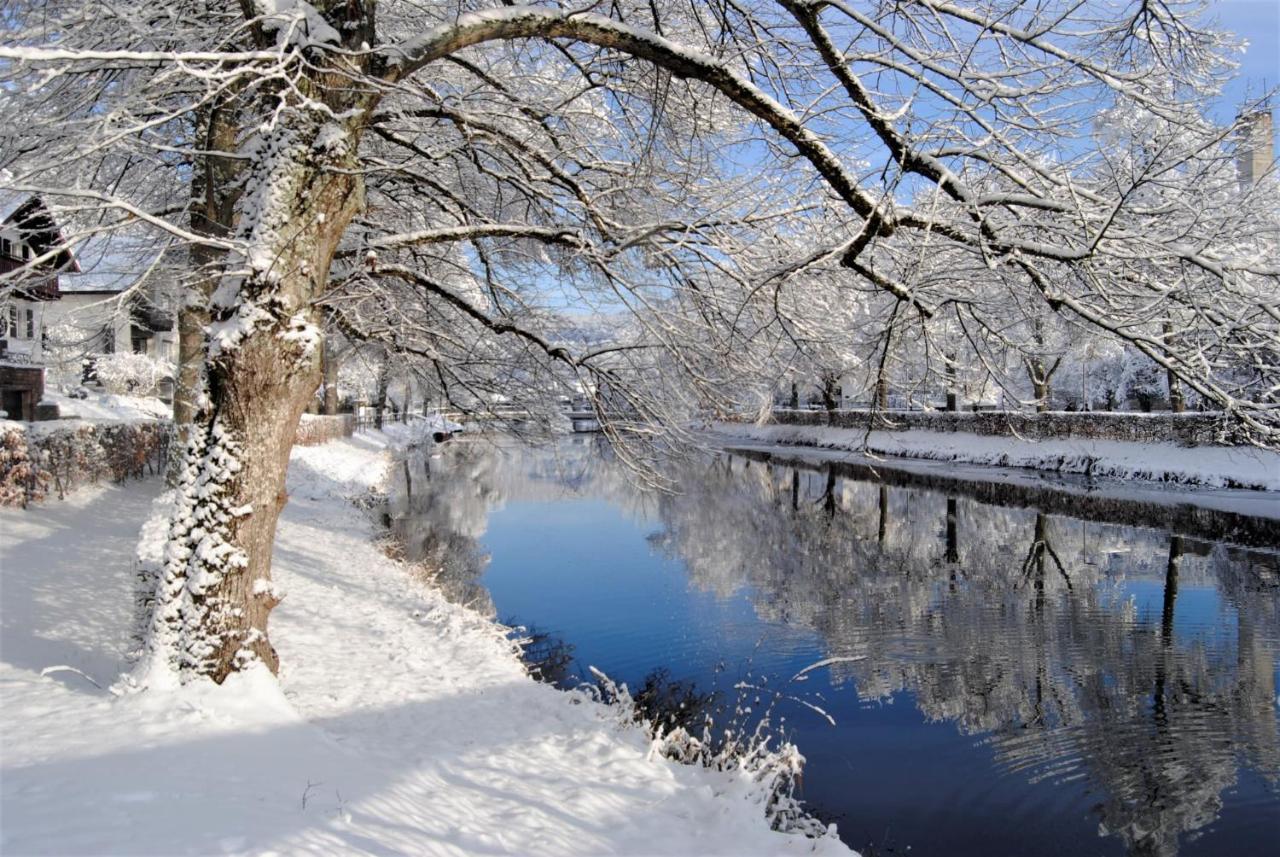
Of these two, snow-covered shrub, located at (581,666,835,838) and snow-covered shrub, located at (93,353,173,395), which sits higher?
snow-covered shrub, located at (93,353,173,395)

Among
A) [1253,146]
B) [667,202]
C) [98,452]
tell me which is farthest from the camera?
[98,452]

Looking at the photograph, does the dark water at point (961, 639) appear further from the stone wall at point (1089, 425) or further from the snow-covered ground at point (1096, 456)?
the stone wall at point (1089, 425)

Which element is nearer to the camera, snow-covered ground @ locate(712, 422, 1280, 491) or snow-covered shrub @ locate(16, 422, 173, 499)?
snow-covered shrub @ locate(16, 422, 173, 499)

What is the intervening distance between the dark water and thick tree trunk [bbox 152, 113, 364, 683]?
3822mm

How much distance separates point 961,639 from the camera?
10664 mm

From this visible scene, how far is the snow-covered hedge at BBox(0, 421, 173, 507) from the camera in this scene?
1229cm

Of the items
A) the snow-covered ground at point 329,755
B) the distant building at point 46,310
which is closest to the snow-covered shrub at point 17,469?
the distant building at point 46,310

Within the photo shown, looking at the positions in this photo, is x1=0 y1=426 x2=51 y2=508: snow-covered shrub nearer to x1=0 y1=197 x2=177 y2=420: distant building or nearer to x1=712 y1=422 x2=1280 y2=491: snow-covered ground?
x1=0 y1=197 x2=177 y2=420: distant building

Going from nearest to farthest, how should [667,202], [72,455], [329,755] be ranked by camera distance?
[329,755] → [667,202] → [72,455]

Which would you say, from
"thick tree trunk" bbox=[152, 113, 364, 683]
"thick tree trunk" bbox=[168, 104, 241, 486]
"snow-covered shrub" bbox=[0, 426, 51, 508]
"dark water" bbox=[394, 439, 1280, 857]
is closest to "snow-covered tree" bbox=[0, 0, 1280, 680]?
"thick tree trunk" bbox=[152, 113, 364, 683]

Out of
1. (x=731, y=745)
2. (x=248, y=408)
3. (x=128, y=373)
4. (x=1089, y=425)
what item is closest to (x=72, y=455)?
(x=248, y=408)

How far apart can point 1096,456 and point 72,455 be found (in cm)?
2863

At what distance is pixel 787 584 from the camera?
13.9 meters

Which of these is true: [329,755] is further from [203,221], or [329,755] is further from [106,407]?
[106,407]
